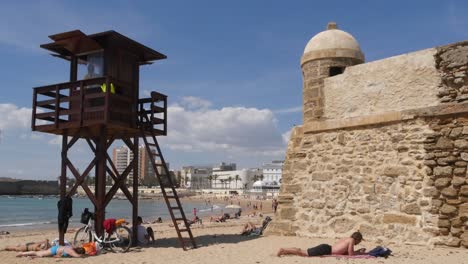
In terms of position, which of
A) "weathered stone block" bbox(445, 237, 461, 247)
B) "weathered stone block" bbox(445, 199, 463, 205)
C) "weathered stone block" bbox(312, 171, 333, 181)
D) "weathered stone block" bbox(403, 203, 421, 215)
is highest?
"weathered stone block" bbox(312, 171, 333, 181)

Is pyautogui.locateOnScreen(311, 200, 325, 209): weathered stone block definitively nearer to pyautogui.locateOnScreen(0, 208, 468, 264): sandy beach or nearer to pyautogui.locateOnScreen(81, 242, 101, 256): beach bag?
pyautogui.locateOnScreen(0, 208, 468, 264): sandy beach

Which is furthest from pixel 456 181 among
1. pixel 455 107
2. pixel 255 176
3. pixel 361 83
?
pixel 255 176

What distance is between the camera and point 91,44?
11.1m

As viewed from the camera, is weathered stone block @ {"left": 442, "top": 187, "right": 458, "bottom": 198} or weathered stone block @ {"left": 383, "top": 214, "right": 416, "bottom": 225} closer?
weathered stone block @ {"left": 442, "top": 187, "right": 458, "bottom": 198}

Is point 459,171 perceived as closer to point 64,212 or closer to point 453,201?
point 453,201

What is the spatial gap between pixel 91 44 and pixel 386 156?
7555 millimetres

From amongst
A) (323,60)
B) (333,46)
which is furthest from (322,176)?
(333,46)

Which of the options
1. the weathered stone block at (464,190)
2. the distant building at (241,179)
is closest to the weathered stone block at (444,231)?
the weathered stone block at (464,190)

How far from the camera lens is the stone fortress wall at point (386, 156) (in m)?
9.38

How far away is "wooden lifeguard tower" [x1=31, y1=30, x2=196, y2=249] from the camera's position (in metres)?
10.8

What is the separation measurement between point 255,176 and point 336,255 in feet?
472

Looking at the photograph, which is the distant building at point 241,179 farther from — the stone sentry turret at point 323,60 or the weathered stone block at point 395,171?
the weathered stone block at point 395,171

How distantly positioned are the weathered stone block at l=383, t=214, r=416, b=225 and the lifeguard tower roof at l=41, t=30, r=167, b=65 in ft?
23.2

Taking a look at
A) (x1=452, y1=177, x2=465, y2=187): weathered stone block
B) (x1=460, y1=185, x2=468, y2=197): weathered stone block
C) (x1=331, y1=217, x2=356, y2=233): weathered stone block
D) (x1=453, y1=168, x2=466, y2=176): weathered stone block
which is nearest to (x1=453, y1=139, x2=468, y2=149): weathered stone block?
(x1=453, y1=168, x2=466, y2=176): weathered stone block
